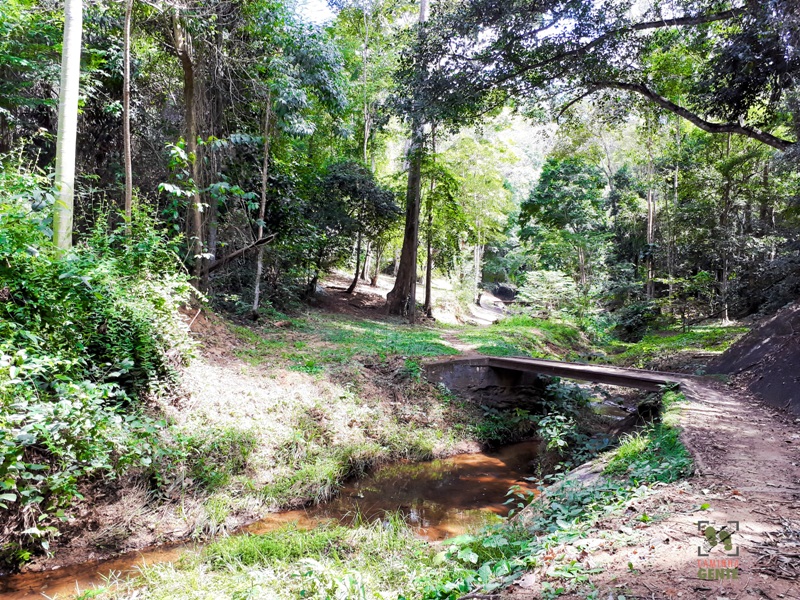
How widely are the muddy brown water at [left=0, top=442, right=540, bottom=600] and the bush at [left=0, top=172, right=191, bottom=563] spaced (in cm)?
38

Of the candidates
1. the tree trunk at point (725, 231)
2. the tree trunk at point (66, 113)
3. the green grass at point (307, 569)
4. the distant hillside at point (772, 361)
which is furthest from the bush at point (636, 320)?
the tree trunk at point (66, 113)

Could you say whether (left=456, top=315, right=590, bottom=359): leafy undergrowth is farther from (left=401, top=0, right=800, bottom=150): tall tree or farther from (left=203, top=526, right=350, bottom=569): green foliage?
(left=203, top=526, right=350, bottom=569): green foliage

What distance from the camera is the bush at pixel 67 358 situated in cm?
363

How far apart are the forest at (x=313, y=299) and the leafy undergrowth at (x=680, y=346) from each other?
197 mm

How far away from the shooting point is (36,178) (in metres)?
4.62

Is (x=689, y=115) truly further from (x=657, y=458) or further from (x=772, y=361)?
(x=657, y=458)

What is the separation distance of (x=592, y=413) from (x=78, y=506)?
357 inches

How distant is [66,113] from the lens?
16.3ft

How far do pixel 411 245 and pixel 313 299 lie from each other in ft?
12.5

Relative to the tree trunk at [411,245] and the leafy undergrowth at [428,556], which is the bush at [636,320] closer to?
the tree trunk at [411,245]

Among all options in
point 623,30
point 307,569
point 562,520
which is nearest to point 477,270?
point 623,30

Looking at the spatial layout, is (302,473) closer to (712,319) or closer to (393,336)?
(393,336)

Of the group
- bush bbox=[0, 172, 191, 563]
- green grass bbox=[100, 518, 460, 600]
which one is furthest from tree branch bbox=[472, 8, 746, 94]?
green grass bbox=[100, 518, 460, 600]

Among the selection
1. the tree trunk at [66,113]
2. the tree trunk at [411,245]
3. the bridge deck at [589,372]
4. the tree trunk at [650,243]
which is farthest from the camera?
the tree trunk at [650,243]
